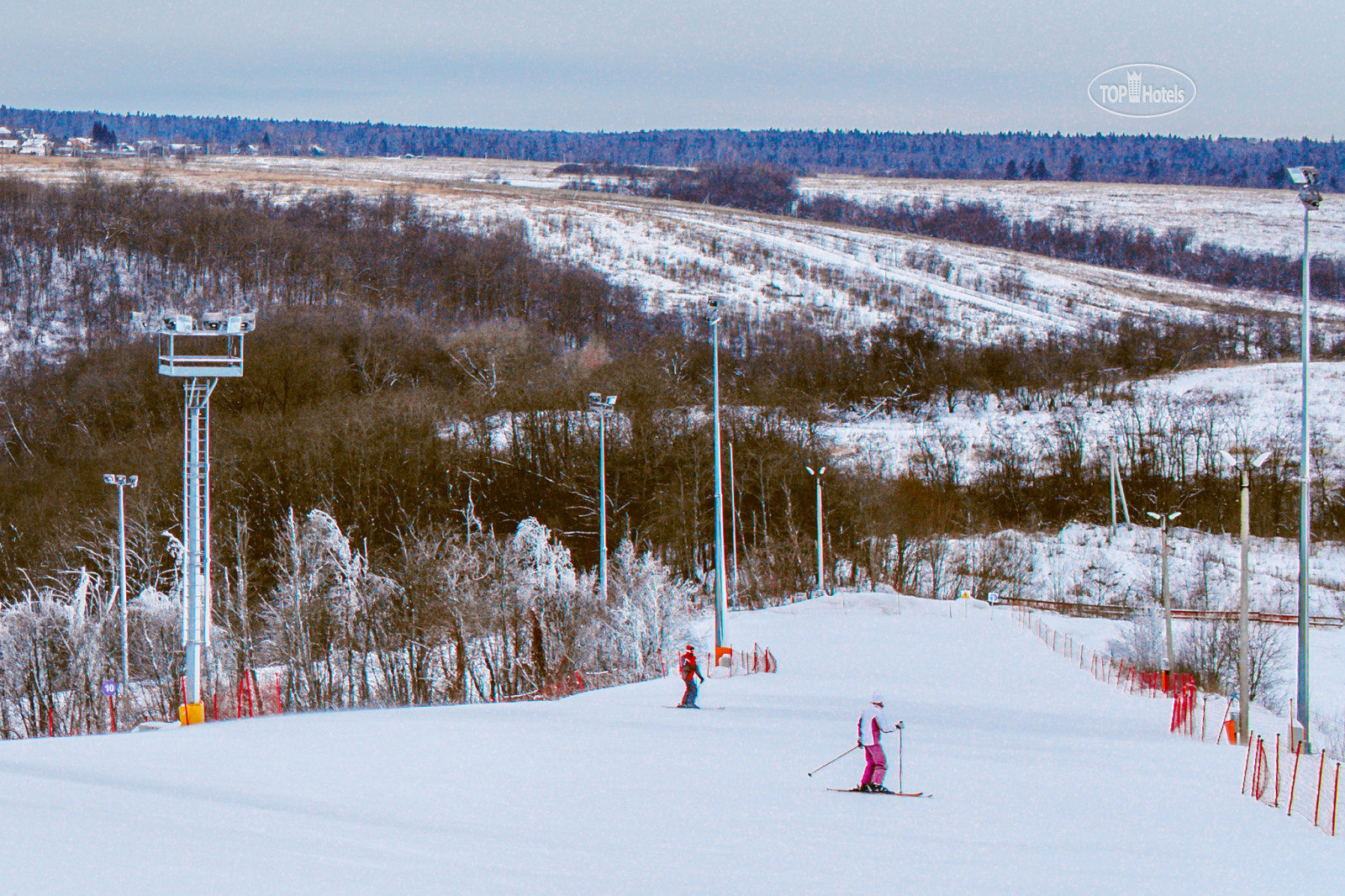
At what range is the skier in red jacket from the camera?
23.5 m

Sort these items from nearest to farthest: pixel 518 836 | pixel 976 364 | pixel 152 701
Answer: pixel 518 836 → pixel 152 701 → pixel 976 364

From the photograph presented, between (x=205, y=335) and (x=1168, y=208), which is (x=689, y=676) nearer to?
(x=205, y=335)

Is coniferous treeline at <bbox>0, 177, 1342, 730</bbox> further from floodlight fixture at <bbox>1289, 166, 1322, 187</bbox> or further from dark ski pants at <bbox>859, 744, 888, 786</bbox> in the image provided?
dark ski pants at <bbox>859, 744, 888, 786</bbox>

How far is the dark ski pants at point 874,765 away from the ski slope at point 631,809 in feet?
1.33

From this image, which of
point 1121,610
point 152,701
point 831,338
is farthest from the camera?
point 831,338

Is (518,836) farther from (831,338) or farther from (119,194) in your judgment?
(119,194)

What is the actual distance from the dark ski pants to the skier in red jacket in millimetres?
7391

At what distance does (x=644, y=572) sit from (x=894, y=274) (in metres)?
99.0

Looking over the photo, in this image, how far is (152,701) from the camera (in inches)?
1710

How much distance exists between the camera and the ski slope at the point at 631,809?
38.8 ft

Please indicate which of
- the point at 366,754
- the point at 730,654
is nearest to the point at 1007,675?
the point at 730,654

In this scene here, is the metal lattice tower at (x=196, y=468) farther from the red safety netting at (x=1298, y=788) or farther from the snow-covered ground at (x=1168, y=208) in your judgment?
the snow-covered ground at (x=1168, y=208)

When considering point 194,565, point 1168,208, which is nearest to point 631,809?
point 194,565

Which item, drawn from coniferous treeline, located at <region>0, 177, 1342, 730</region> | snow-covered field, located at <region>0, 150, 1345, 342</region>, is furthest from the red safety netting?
Result: snow-covered field, located at <region>0, 150, 1345, 342</region>
